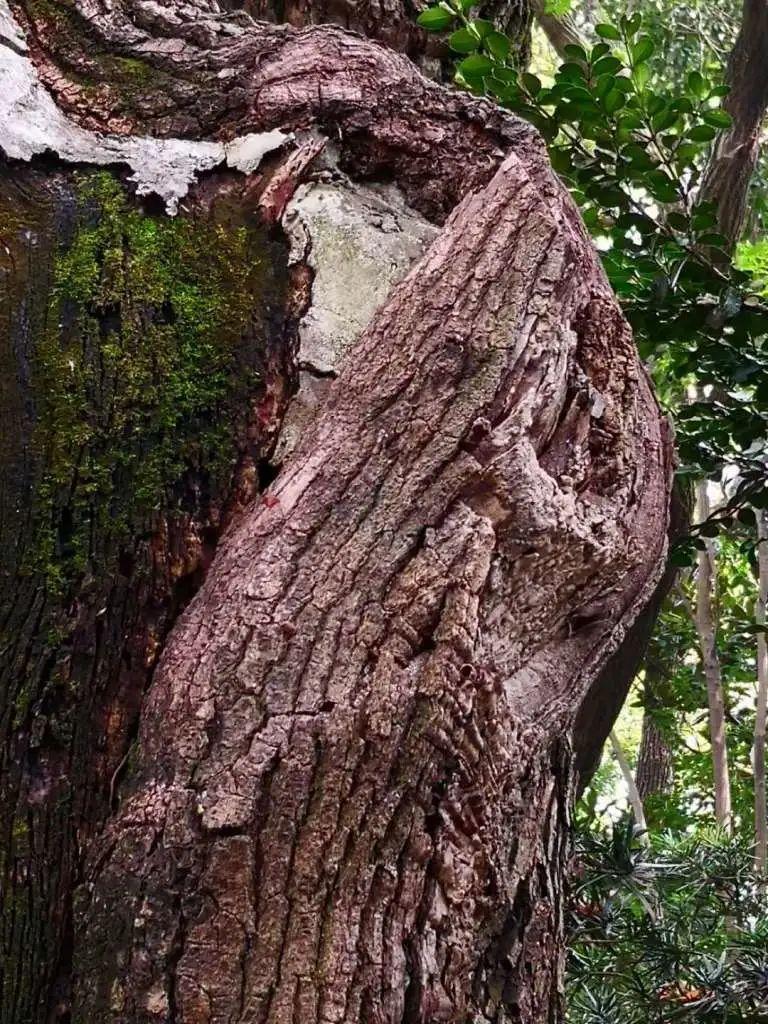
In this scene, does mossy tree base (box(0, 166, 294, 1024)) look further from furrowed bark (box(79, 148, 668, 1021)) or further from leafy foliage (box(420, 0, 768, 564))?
leafy foliage (box(420, 0, 768, 564))

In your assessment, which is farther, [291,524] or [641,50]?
[641,50]

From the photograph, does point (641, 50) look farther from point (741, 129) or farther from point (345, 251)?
point (741, 129)

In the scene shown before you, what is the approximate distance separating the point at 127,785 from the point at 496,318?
60 centimetres

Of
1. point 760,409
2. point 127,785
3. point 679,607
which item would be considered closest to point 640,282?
point 760,409

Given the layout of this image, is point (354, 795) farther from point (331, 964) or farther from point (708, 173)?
point (708, 173)

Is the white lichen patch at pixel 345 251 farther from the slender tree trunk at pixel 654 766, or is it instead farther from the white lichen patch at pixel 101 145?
the slender tree trunk at pixel 654 766

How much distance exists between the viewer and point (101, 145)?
1.19 m

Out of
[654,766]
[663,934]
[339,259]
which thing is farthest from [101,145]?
[654,766]

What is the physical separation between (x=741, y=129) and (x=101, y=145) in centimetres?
244

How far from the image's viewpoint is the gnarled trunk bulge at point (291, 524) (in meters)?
0.84

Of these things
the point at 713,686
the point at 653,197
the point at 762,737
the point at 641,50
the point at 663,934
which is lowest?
the point at 663,934

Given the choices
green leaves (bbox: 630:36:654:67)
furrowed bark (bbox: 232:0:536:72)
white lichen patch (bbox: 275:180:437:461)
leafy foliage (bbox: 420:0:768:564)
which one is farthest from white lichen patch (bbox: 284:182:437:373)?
green leaves (bbox: 630:36:654:67)

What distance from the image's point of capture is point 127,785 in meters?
0.90

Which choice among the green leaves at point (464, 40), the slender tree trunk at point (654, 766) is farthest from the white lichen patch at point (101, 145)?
the slender tree trunk at point (654, 766)
